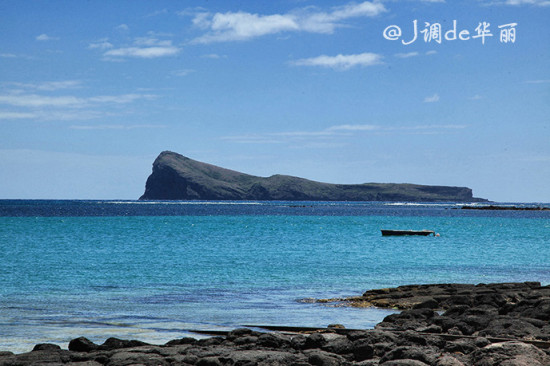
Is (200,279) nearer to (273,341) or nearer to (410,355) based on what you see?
(273,341)

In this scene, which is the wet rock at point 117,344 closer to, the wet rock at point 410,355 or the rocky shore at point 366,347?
the rocky shore at point 366,347

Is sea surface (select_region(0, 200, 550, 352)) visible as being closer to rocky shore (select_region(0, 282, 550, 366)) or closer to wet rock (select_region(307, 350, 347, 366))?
rocky shore (select_region(0, 282, 550, 366))

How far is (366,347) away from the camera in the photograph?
42.2 ft

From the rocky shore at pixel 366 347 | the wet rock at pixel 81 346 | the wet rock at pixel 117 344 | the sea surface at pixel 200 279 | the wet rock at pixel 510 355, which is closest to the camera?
the wet rock at pixel 510 355

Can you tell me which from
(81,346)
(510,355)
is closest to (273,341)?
(81,346)

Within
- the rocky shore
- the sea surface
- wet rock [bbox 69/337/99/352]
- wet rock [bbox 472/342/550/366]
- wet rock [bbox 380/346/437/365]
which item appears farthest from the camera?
the sea surface

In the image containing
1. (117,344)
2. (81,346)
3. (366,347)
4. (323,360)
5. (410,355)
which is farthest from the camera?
(117,344)

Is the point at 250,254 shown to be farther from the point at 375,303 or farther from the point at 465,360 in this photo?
the point at 465,360

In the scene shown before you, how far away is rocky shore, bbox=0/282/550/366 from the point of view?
11.8 metres

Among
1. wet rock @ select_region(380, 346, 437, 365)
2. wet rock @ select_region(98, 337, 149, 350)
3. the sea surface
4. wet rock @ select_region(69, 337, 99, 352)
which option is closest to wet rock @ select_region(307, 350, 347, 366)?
wet rock @ select_region(380, 346, 437, 365)

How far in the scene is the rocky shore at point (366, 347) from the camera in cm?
1179

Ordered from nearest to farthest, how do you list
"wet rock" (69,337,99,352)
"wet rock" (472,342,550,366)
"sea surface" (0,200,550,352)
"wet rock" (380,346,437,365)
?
"wet rock" (472,342,550,366), "wet rock" (380,346,437,365), "wet rock" (69,337,99,352), "sea surface" (0,200,550,352)

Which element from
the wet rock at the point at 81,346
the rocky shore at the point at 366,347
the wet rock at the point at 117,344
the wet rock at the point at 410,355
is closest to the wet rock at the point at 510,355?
the rocky shore at the point at 366,347

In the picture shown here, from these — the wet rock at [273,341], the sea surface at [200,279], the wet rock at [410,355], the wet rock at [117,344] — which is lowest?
the sea surface at [200,279]
